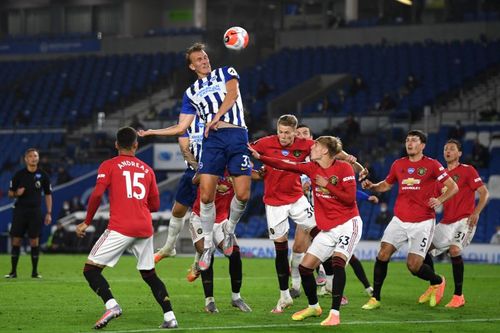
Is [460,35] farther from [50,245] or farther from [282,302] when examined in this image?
[282,302]

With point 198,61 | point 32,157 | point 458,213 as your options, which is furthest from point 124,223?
point 32,157

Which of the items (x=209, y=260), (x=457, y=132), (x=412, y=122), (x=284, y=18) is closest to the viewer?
(x=209, y=260)

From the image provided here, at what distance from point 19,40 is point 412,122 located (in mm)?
24641

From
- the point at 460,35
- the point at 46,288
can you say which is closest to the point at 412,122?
the point at 460,35

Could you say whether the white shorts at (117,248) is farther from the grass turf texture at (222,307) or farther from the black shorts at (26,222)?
the black shorts at (26,222)

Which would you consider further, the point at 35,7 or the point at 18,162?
the point at 35,7

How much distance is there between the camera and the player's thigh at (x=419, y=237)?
1513 cm

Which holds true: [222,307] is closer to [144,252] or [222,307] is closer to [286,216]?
[286,216]

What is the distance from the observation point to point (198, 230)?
14.6m

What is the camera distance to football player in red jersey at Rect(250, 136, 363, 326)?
13.3 metres

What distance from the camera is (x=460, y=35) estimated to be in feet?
145

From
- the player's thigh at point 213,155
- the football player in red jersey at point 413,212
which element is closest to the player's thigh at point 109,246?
the player's thigh at point 213,155

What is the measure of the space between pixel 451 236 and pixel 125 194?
6222mm

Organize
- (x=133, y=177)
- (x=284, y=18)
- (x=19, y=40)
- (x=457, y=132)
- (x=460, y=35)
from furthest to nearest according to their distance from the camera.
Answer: (x=19, y=40) < (x=284, y=18) < (x=460, y=35) < (x=457, y=132) < (x=133, y=177)
